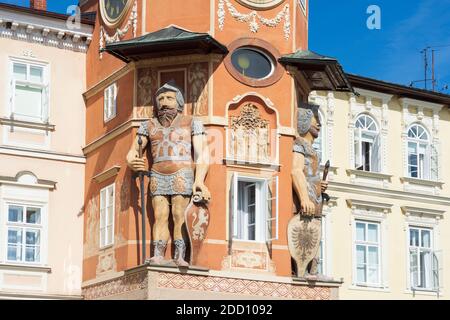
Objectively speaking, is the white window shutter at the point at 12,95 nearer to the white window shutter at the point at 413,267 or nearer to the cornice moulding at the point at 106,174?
the cornice moulding at the point at 106,174

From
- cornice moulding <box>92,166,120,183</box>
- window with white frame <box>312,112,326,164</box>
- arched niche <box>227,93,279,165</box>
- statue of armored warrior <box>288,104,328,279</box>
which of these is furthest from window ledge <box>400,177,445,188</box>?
cornice moulding <box>92,166,120,183</box>

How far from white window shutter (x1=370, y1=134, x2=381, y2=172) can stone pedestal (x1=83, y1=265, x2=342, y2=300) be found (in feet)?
29.8

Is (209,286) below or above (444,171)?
below

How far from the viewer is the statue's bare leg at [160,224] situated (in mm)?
28891

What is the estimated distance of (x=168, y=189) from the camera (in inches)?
1145

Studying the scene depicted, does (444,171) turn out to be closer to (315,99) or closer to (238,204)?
(315,99)

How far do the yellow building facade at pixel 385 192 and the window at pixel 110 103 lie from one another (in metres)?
8.04

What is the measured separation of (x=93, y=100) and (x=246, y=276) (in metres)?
7.02

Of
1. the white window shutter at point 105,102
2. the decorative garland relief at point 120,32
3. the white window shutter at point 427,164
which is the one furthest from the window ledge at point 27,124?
the white window shutter at point 427,164

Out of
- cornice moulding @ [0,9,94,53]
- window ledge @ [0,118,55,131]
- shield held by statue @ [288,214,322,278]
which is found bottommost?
shield held by statue @ [288,214,322,278]

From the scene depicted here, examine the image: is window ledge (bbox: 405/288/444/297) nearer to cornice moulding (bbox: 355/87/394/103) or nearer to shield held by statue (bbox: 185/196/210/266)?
cornice moulding (bbox: 355/87/394/103)

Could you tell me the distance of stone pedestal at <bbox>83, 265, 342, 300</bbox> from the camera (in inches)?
1114

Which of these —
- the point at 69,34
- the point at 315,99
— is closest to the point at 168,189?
the point at 69,34
